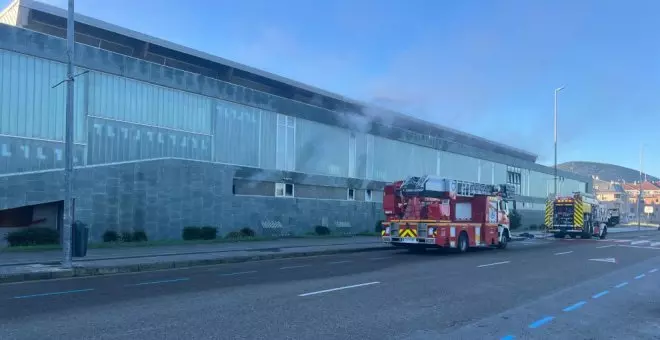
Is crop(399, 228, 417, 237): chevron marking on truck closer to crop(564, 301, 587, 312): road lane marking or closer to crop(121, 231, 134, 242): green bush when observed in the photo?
crop(121, 231, 134, 242): green bush

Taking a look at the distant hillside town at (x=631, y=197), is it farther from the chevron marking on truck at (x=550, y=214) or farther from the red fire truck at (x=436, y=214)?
the red fire truck at (x=436, y=214)

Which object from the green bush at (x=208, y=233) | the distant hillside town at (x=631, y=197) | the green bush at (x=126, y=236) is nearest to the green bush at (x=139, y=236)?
the green bush at (x=126, y=236)

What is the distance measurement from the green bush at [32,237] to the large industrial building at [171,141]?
Result: 112cm

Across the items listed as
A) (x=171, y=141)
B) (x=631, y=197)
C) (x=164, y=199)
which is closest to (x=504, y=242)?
(x=164, y=199)

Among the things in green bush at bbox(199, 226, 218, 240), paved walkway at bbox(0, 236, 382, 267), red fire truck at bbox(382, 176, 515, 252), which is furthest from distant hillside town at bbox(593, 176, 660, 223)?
paved walkway at bbox(0, 236, 382, 267)

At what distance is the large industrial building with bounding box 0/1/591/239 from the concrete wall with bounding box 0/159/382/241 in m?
0.05

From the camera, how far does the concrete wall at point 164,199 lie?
75.4 ft

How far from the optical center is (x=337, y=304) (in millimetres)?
10195

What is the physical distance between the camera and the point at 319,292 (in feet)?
38.1

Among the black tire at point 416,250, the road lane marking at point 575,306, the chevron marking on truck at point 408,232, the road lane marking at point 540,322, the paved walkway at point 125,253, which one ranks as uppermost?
the chevron marking on truck at point 408,232

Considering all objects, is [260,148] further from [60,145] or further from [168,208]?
[60,145]

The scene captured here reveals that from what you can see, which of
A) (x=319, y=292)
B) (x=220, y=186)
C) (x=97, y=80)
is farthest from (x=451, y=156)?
(x=319, y=292)

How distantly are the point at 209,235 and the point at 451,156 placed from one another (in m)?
28.1

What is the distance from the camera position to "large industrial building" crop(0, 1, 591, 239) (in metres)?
23.1
